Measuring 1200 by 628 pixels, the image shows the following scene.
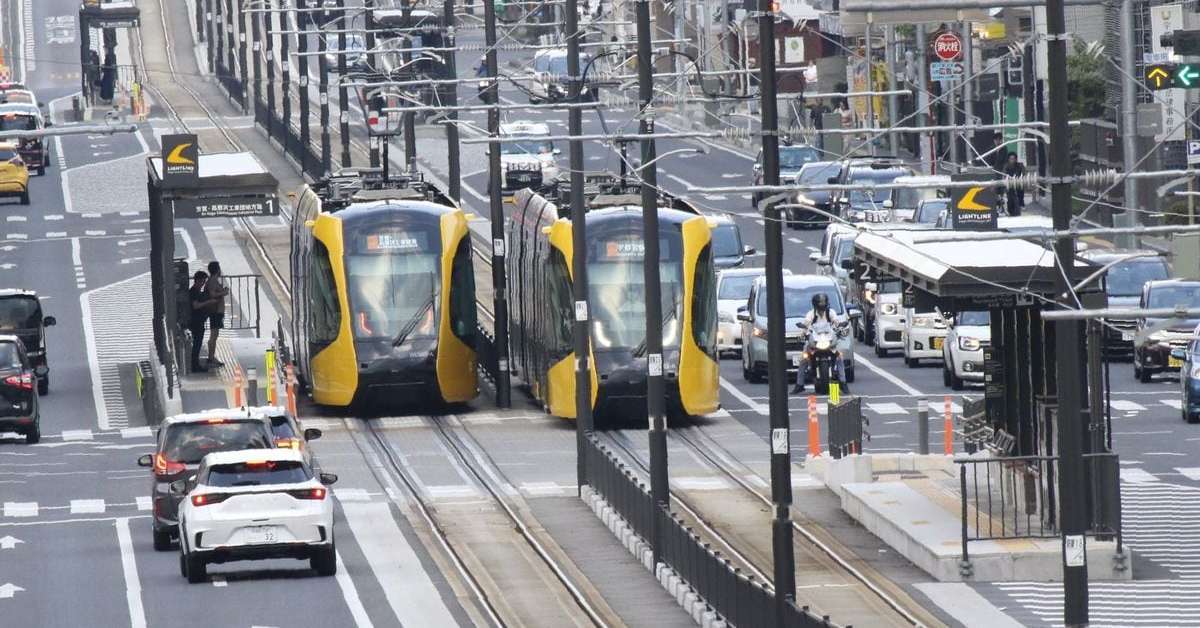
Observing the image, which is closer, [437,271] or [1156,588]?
[1156,588]

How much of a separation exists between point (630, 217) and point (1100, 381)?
12005 mm

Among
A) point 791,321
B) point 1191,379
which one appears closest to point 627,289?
point 791,321

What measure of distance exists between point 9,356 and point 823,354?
1247 cm

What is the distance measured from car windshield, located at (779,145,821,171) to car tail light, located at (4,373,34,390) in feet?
125

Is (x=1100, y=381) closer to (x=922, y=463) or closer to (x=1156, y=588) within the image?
(x=1156, y=588)

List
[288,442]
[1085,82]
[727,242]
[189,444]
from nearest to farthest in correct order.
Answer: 1. [189,444]
2. [288,442]
3. [727,242]
4. [1085,82]

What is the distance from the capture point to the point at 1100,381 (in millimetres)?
32719

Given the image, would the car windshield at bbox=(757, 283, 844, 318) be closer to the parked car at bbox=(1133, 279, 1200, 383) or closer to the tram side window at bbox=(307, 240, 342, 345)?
the parked car at bbox=(1133, 279, 1200, 383)

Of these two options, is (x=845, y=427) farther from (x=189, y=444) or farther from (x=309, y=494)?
(x=309, y=494)

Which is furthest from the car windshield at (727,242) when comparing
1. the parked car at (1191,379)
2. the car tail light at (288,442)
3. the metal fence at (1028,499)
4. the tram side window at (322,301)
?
the car tail light at (288,442)

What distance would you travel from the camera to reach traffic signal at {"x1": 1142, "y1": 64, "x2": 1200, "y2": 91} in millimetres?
33088

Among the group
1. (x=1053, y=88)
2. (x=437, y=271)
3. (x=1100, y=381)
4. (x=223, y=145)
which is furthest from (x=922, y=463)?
(x=223, y=145)

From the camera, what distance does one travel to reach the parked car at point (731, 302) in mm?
53125

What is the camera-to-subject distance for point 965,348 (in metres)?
47.2
